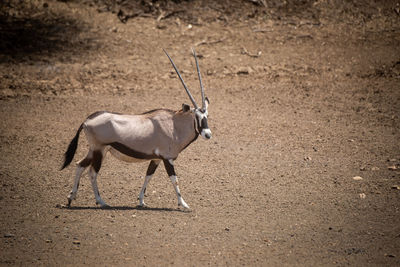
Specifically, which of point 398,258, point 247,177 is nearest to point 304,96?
point 247,177

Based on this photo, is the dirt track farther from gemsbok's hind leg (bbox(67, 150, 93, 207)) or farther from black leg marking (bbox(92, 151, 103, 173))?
black leg marking (bbox(92, 151, 103, 173))

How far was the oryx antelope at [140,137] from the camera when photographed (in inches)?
316

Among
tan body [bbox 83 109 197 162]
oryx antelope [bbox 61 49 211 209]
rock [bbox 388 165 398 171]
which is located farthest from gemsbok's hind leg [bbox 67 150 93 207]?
rock [bbox 388 165 398 171]

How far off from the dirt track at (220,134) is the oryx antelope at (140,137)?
752 millimetres

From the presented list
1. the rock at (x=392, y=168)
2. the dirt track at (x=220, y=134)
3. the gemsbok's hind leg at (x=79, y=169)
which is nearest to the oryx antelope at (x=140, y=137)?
the gemsbok's hind leg at (x=79, y=169)

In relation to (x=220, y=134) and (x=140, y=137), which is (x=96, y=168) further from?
(x=220, y=134)

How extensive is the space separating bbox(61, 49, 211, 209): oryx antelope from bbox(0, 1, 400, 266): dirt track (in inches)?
29.6

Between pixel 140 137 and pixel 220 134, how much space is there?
174 inches

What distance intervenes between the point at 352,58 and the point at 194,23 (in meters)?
5.90

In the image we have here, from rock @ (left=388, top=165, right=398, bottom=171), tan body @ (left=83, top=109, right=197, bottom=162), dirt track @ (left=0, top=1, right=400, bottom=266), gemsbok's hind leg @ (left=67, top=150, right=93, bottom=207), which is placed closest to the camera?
dirt track @ (left=0, top=1, right=400, bottom=266)

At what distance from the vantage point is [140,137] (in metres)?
8.12

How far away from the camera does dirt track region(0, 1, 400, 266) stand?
23.7 feet

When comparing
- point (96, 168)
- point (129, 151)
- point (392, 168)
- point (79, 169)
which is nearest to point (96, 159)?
point (96, 168)

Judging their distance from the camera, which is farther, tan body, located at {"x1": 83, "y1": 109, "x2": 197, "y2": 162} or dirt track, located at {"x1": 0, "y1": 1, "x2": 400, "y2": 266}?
tan body, located at {"x1": 83, "y1": 109, "x2": 197, "y2": 162}
